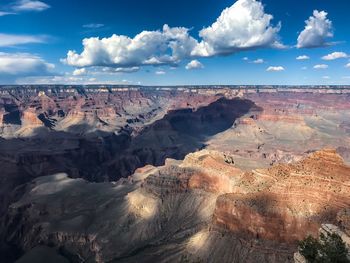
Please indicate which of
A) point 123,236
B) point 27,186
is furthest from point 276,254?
point 27,186

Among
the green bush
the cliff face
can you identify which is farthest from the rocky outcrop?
the green bush

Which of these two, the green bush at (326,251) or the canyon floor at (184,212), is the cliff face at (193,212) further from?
the green bush at (326,251)

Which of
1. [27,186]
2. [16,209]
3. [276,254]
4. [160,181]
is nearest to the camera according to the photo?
[276,254]

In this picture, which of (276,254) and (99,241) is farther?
(99,241)

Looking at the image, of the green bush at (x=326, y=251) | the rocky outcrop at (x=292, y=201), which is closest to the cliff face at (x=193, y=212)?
the rocky outcrop at (x=292, y=201)

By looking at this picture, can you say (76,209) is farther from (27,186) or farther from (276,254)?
(276,254)

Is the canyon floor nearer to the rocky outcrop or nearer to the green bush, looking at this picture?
the rocky outcrop
